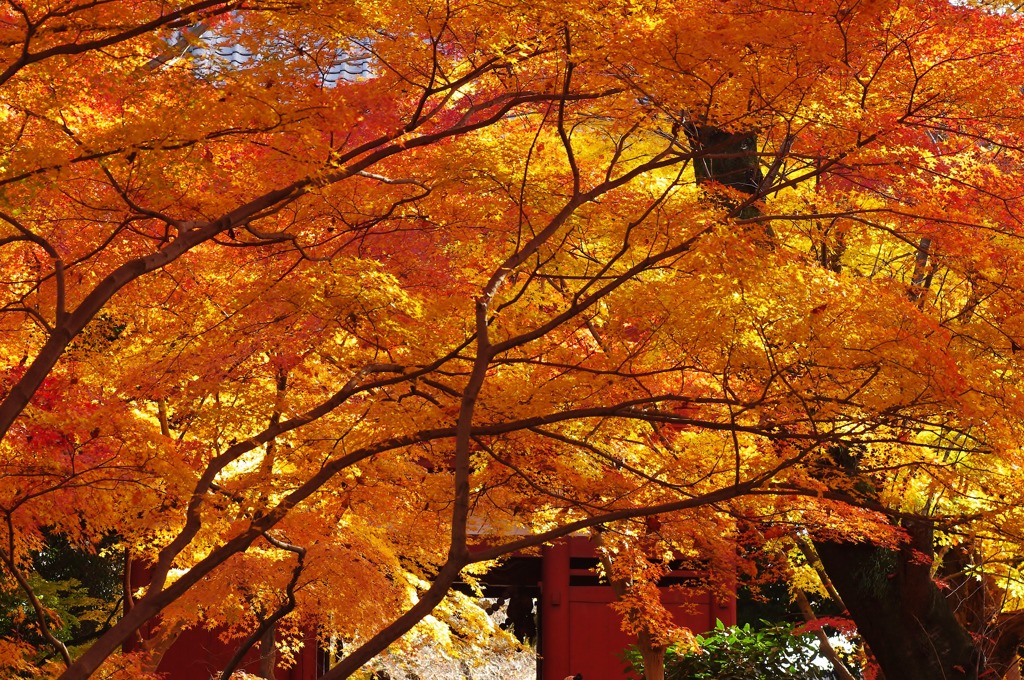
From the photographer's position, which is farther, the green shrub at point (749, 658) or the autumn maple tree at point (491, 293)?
the green shrub at point (749, 658)

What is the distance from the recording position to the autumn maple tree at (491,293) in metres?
5.84

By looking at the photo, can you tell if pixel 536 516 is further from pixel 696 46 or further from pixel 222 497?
pixel 696 46

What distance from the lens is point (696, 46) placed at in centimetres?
581

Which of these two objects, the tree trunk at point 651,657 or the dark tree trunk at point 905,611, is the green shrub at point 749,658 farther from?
the dark tree trunk at point 905,611

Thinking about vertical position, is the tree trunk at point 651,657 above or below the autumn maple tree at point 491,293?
below

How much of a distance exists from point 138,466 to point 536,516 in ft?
12.0

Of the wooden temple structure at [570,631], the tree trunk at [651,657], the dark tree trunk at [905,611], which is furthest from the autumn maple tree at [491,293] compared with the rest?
the wooden temple structure at [570,631]

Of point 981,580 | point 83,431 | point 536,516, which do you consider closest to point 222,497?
point 83,431

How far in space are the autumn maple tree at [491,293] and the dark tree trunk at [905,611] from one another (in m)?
0.03

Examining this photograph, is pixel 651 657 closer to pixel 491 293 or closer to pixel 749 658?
pixel 749 658

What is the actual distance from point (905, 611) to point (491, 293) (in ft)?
16.5

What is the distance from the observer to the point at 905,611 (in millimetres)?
8688

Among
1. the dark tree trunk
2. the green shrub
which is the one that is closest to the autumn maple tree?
the dark tree trunk

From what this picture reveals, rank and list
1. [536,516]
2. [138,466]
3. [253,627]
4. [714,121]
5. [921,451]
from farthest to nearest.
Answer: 1. [253,627]
2. [536,516]
3. [921,451]
4. [138,466]
5. [714,121]
